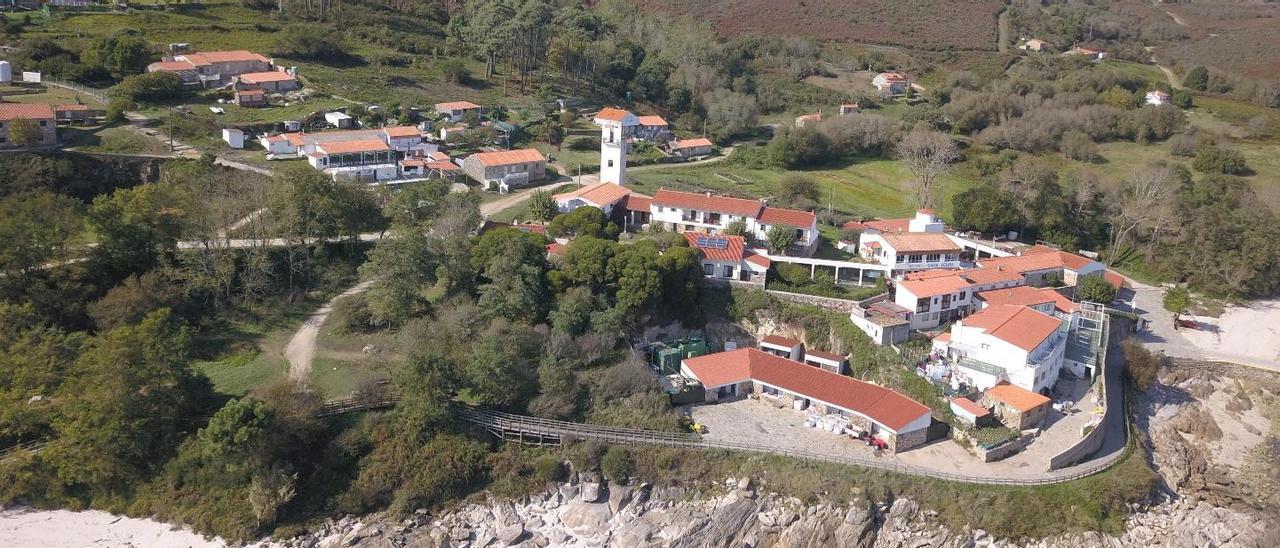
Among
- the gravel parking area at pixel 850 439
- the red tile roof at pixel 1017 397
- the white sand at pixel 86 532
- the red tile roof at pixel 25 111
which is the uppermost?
the red tile roof at pixel 25 111

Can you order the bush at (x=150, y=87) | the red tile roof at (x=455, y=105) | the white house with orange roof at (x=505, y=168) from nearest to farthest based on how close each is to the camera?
the white house with orange roof at (x=505, y=168) < the bush at (x=150, y=87) < the red tile roof at (x=455, y=105)

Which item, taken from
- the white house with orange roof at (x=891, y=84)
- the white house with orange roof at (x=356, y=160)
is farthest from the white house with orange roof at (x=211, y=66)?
the white house with orange roof at (x=891, y=84)

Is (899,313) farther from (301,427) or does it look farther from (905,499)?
(301,427)

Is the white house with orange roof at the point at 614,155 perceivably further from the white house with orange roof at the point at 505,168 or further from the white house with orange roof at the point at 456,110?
the white house with orange roof at the point at 456,110

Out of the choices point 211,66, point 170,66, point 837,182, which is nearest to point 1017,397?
point 837,182

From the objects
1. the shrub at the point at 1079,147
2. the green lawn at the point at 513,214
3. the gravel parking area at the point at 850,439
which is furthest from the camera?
the shrub at the point at 1079,147

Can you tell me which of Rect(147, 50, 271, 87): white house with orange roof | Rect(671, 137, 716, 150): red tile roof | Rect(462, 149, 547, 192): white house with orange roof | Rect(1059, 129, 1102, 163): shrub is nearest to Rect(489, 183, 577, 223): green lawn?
Rect(462, 149, 547, 192): white house with orange roof
